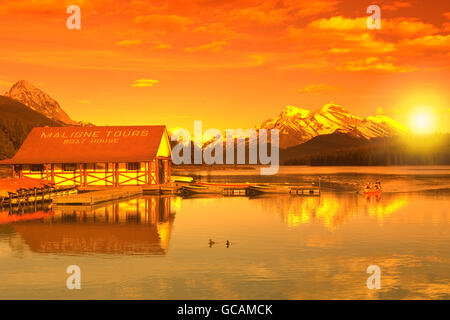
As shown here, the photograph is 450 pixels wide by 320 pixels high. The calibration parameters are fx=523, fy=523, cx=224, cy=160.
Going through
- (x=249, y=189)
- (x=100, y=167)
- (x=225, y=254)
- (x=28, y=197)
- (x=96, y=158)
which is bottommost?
(x=249, y=189)

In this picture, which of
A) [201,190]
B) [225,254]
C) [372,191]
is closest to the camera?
[225,254]

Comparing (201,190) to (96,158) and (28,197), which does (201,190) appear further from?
(28,197)

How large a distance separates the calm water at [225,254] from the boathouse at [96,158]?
19557mm

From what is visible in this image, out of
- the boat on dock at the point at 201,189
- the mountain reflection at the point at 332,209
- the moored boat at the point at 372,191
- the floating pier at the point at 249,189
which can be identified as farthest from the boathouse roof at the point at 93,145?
the moored boat at the point at 372,191

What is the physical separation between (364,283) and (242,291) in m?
4.31

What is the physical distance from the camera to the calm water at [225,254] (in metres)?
17.2

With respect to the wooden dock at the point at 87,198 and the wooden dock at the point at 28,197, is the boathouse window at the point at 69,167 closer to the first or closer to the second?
the wooden dock at the point at 28,197

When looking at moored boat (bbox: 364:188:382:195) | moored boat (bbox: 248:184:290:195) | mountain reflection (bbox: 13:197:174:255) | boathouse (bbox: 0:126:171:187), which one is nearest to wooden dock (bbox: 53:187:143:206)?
mountain reflection (bbox: 13:197:174:255)

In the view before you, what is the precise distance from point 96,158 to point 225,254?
130ft

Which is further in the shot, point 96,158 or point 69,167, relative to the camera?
point 69,167

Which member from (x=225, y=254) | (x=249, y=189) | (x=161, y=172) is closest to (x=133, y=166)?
(x=161, y=172)

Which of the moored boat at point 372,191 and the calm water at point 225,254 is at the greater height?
the calm water at point 225,254

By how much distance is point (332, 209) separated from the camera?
1725 inches
